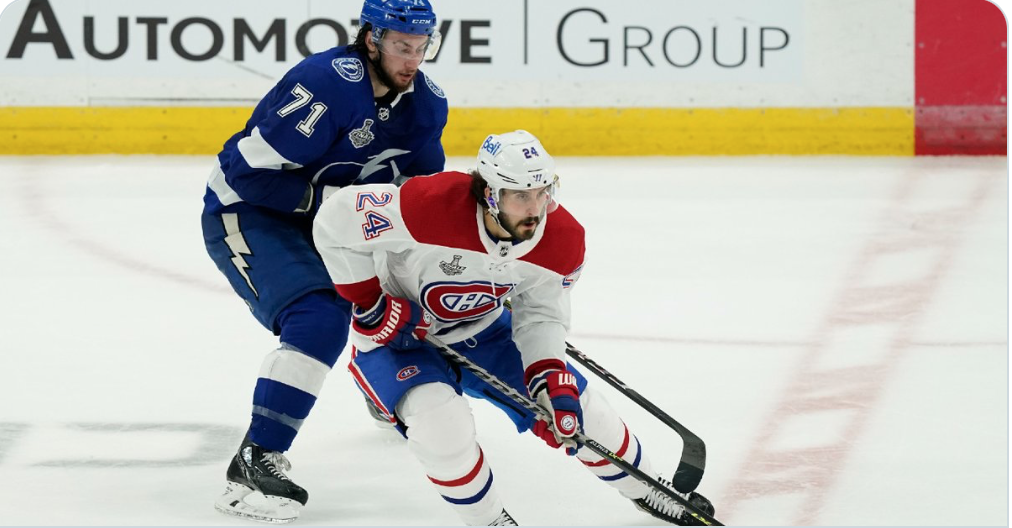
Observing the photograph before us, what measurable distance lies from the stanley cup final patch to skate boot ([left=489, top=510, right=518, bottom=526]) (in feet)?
2.69

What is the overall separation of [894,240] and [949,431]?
2224 mm

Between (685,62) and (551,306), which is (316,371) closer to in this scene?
(551,306)

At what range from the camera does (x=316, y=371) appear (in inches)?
107

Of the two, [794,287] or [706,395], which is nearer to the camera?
[706,395]

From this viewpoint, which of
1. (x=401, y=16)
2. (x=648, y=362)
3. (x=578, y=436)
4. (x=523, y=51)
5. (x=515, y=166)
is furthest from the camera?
(x=523, y=51)

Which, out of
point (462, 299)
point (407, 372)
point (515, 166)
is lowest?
point (407, 372)

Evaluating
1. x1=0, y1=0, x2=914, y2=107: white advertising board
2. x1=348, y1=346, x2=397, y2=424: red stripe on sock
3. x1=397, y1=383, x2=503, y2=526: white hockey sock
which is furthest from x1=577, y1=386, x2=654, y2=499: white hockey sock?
x1=0, y1=0, x2=914, y2=107: white advertising board

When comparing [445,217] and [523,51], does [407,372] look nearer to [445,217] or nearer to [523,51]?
[445,217]

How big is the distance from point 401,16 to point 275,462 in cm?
88

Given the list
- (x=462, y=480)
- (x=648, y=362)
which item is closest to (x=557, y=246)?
(x=462, y=480)

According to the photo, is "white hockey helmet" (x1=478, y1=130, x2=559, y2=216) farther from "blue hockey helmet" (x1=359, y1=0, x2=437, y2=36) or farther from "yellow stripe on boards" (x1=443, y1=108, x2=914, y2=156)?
"yellow stripe on boards" (x1=443, y1=108, x2=914, y2=156)

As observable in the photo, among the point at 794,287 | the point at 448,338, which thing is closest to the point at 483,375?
the point at 448,338

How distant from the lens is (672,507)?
273 centimetres

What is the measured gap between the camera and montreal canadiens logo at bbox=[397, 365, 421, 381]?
2596 millimetres
